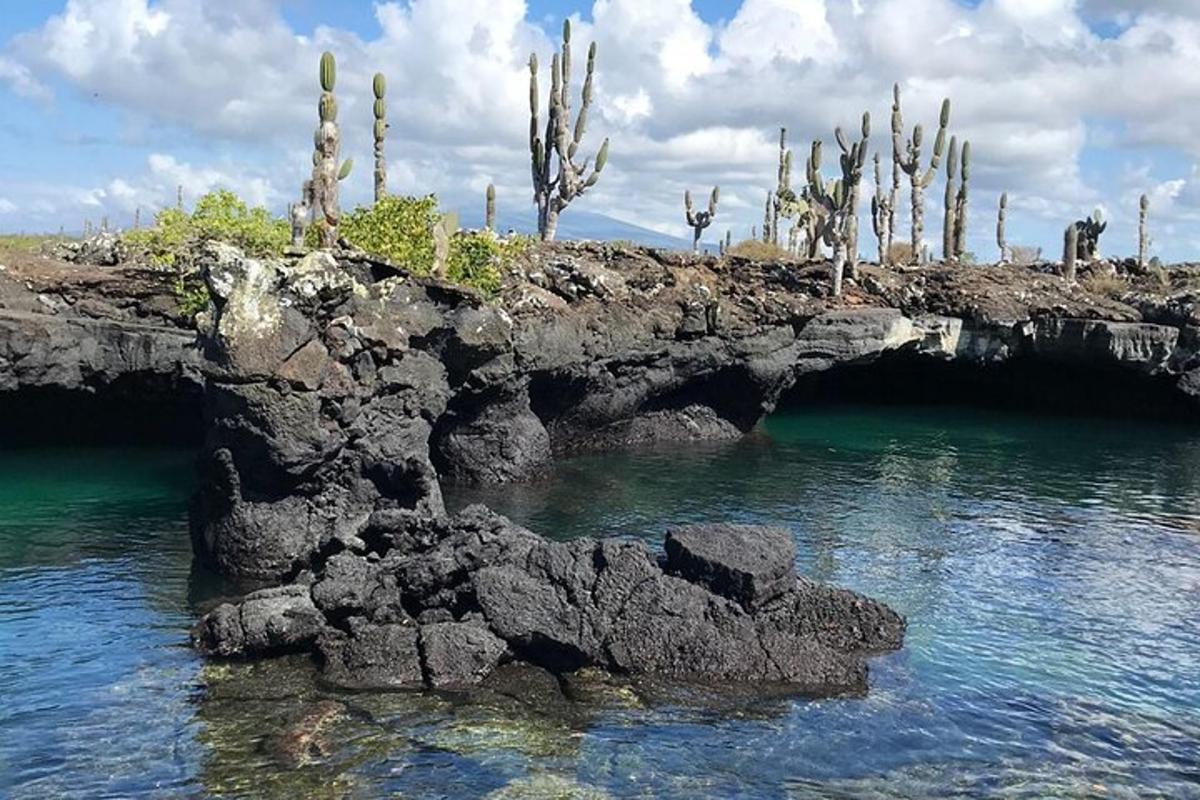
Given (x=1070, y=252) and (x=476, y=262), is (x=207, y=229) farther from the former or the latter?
(x=1070, y=252)

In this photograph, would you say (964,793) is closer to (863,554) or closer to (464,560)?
(464,560)

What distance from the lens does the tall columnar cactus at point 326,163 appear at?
2988 cm

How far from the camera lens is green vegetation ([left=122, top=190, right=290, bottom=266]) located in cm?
3491

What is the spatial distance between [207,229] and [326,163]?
6925 millimetres

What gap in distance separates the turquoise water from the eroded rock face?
668 millimetres

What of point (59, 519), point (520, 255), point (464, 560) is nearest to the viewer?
point (464, 560)

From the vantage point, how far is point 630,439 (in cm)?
4012

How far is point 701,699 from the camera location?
643 inches

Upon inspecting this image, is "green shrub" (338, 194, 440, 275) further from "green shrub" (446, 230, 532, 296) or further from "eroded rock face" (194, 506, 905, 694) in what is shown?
"eroded rock face" (194, 506, 905, 694)

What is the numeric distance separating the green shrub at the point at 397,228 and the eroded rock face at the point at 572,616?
1512 cm

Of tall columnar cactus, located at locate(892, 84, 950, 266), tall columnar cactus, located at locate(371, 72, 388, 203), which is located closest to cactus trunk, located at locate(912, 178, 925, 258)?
tall columnar cactus, located at locate(892, 84, 950, 266)

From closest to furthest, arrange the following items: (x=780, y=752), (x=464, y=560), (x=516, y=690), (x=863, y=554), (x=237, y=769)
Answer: (x=237, y=769), (x=780, y=752), (x=516, y=690), (x=464, y=560), (x=863, y=554)

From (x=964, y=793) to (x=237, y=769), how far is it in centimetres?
890

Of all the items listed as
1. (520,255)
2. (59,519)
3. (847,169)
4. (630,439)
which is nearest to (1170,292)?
(847,169)
